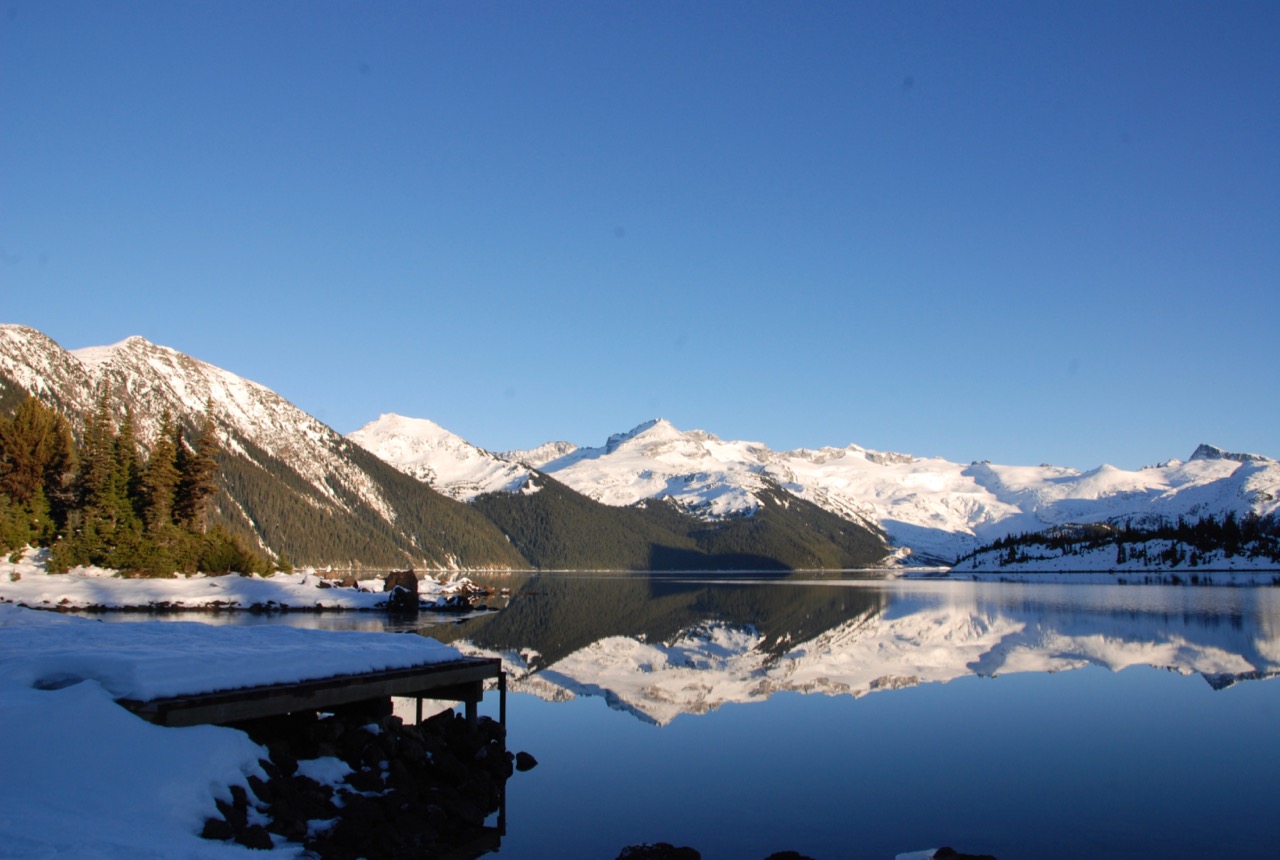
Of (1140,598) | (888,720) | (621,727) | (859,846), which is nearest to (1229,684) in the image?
(888,720)

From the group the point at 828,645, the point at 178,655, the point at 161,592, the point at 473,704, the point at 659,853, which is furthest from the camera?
the point at 161,592

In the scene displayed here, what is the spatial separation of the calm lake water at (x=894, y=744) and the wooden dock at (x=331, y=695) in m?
2.59

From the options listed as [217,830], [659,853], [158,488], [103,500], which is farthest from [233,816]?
[158,488]

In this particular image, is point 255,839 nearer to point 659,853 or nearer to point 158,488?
point 659,853

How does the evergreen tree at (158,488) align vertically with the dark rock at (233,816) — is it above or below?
above

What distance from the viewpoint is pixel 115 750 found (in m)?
15.8

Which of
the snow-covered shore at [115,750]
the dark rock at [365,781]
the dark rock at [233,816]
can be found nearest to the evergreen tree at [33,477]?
the snow-covered shore at [115,750]

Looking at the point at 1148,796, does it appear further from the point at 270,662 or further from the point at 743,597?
the point at 743,597

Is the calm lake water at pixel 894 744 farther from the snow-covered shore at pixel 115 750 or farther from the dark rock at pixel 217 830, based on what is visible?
the snow-covered shore at pixel 115 750

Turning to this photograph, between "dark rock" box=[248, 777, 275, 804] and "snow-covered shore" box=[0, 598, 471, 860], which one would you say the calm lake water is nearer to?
"dark rock" box=[248, 777, 275, 804]

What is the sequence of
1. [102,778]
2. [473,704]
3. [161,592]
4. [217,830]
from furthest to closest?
[161,592]
[473,704]
[217,830]
[102,778]

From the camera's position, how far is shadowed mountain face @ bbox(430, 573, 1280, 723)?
132 feet

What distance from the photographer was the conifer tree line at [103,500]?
84750 mm

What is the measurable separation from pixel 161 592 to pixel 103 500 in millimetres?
10873
